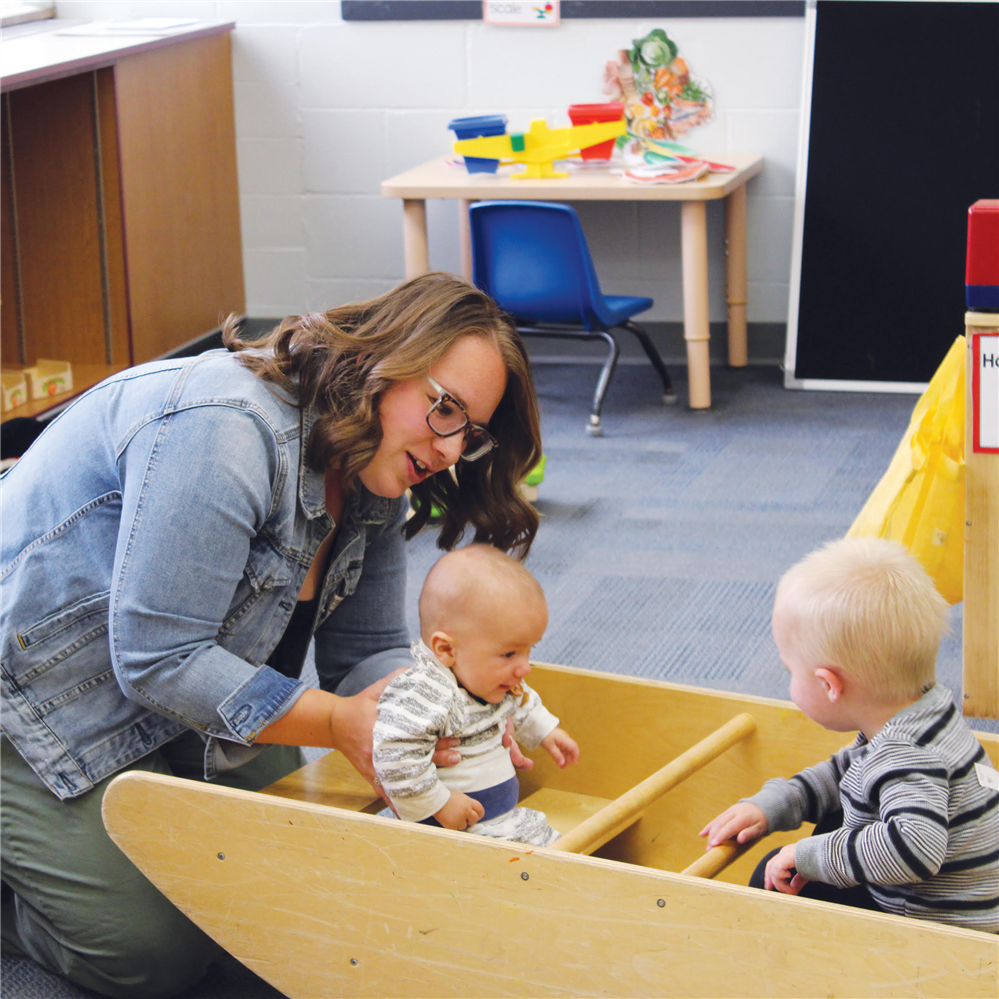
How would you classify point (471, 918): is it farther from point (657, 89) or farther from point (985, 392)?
point (657, 89)

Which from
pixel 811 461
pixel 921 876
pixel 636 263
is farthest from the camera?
pixel 636 263

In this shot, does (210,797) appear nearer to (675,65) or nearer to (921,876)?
(921,876)

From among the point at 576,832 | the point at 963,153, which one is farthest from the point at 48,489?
the point at 963,153

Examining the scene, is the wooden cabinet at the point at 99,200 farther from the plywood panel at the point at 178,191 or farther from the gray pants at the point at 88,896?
the gray pants at the point at 88,896

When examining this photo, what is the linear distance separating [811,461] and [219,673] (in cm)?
231

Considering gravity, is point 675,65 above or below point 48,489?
above

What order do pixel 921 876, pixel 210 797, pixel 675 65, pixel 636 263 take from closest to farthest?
pixel 921 876 < pixel 210 797 < pixel 675 65 < pixel 636 263

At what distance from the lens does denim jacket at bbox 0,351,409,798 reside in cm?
118

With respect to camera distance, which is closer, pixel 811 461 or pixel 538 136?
pixel 811 461

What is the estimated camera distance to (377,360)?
124 cm

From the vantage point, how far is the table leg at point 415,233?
3600 mm

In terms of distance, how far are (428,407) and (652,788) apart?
1.51 feet

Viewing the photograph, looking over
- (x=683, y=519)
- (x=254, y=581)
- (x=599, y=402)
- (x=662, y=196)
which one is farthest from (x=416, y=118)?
(x=254, y=581)

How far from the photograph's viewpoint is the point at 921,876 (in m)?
1.05
